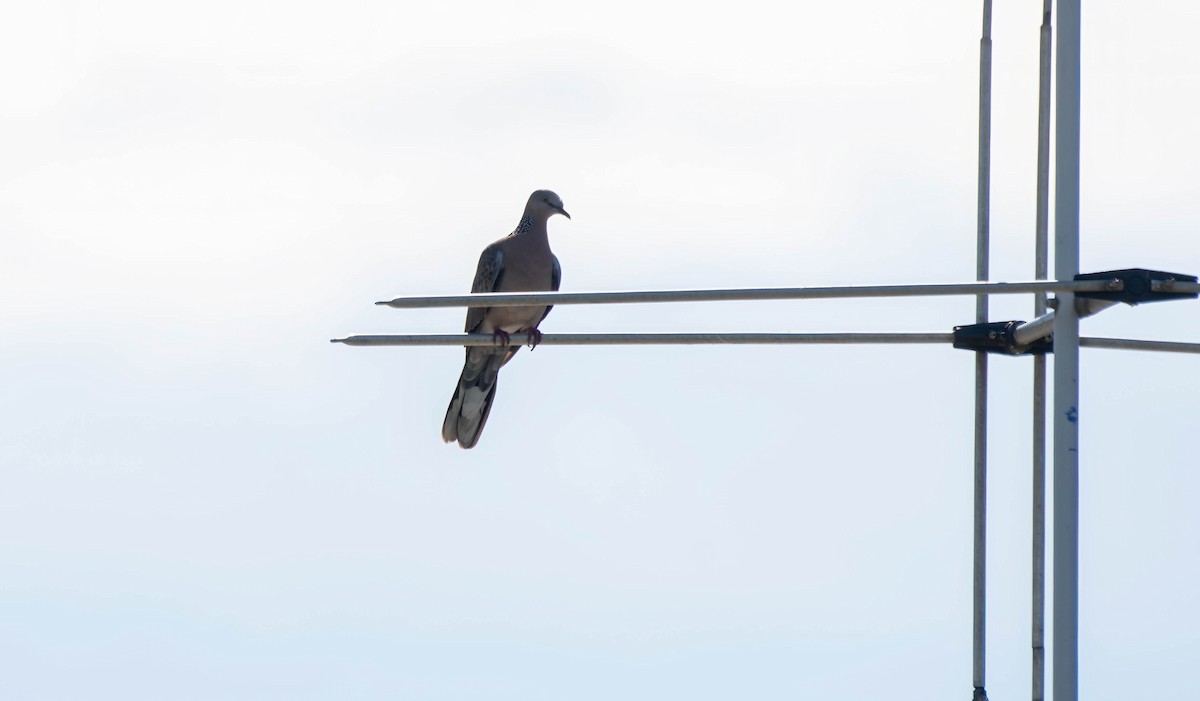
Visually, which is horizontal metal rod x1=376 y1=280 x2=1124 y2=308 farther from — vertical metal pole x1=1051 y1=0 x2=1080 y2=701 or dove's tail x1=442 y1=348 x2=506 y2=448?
dove's tail x1=442 y1=348 x2=506 y2=448

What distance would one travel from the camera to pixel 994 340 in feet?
21.3

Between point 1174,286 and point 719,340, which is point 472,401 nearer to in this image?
point 719,340

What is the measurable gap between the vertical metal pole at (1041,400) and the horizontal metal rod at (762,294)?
0.67m

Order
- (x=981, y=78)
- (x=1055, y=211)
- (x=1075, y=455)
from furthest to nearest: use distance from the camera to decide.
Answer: (x=981, y=78) < (x=1055, y=211) < (x=1075, y=455)

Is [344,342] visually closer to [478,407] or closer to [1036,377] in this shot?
[1036,377]

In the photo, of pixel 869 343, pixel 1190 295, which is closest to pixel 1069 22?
pixel 1190 295

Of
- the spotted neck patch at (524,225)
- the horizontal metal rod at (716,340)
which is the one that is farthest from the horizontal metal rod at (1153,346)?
the spotted neck patch at (524,225)

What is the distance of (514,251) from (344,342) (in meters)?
6.34

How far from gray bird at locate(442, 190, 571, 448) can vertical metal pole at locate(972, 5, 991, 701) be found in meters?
5.34

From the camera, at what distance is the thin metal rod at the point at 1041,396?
598cm

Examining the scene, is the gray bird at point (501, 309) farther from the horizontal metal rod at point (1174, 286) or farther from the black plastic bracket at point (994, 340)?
the horizontal metal rod at point (1174, 286)

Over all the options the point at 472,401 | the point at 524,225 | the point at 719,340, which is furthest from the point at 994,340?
the point at 524,225

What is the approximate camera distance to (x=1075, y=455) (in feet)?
17.5

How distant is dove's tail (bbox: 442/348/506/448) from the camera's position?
12.1 metres
